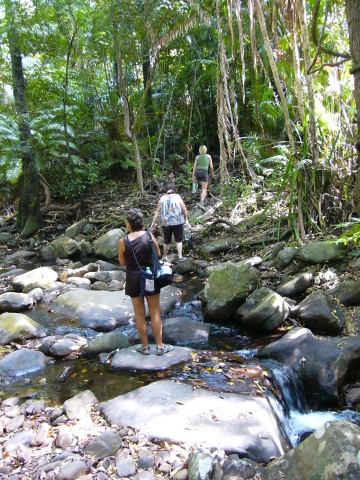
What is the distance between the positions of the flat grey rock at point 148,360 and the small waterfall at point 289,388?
0.91 meters

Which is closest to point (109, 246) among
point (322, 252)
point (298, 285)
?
point (298, 285)

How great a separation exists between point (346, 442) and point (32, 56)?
481 inches

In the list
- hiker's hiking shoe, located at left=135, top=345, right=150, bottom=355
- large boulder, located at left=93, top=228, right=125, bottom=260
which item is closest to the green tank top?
large boulder, located at left=93, top=228, right=125, bottom=260

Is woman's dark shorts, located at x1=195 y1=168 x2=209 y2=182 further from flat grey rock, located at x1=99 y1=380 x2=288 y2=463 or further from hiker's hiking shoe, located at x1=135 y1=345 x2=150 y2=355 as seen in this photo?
flat grey rock, located at x1=99 y1=380 x2=288 y2=463

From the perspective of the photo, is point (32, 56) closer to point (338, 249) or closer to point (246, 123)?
point (246, 123)

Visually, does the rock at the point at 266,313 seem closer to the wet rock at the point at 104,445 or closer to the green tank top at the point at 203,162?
the wet rock at the point at 104,445

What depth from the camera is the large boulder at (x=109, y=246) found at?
29.4 ft

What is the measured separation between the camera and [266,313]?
491cm

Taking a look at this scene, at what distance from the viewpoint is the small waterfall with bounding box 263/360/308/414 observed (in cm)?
379

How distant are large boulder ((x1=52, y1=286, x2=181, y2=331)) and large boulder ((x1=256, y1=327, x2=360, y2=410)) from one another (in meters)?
2.03

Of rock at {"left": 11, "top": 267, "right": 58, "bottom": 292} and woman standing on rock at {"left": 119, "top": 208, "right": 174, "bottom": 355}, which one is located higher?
woman standing on rock at {"left": 119, "top": 208, "right": 174, "bottom": 355}

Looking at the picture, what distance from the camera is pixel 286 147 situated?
7234 mm

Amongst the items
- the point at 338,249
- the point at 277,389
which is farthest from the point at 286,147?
the point at 277,389

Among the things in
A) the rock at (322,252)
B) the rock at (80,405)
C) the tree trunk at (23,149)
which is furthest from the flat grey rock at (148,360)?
the tree trunk at (23,149)
